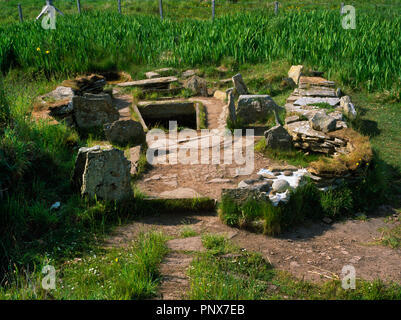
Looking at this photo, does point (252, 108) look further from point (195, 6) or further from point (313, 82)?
point (195, 6)

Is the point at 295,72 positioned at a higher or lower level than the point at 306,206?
higher

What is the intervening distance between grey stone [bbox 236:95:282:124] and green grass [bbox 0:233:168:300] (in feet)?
14.4

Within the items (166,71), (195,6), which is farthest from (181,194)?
(195,6)

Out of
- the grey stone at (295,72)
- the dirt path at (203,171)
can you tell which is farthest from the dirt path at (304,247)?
→ the grey stone at (295,72)

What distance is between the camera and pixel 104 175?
5.50 meters

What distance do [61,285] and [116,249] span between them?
0.83m

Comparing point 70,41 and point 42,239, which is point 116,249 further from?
point 70,41

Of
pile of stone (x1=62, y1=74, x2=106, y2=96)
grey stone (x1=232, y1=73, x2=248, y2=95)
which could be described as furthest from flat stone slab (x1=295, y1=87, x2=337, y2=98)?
pile of stone (x1=62, y1=74, x2=106, y2=96)

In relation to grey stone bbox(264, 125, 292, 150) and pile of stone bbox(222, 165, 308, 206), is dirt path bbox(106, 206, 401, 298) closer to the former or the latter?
pile of stone bbox(222, 165, 308, 206)

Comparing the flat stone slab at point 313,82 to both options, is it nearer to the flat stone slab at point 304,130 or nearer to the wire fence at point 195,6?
the flat stone slab at point 304,130

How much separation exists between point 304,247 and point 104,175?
2603mm

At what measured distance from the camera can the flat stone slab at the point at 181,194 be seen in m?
5.82

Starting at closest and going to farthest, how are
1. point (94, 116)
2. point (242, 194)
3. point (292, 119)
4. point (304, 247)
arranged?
point (304, 247)
point (242, 194)
point (292, 119)
point (94, 116)
